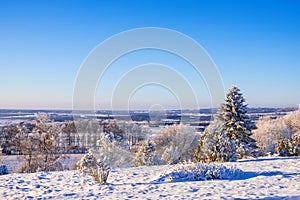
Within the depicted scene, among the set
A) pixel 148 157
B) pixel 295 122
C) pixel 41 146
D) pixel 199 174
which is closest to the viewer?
pixel 199 174

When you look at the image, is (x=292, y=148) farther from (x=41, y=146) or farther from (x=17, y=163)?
(x=17, y=163)

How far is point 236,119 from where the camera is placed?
71.9 feet

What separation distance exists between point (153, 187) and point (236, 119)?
15.4 m

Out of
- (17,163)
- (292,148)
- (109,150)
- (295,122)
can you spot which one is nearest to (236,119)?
(292,148)

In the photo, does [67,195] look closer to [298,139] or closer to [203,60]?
[203,60]

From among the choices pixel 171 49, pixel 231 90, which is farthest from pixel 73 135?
pixel 171 49

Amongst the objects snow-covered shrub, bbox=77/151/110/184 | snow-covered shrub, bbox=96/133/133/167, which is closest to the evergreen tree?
snow-covered shrub, bbox=96/133/133/167

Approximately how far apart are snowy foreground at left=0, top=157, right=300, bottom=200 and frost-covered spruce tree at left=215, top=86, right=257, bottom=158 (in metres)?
11.6

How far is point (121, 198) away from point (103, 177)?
1.73 meters

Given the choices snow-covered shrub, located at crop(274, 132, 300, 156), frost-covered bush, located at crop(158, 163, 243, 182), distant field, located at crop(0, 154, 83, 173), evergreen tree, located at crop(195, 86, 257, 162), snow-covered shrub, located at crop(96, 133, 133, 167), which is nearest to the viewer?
frost-covered bush, located at crop(158, 163, 243, 182)

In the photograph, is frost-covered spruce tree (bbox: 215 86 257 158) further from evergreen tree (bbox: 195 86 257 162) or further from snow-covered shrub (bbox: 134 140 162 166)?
snow-covered shrub (bbox: 134 140 162 166)

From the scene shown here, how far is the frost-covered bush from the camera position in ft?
29.5

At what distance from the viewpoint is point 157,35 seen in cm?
1495

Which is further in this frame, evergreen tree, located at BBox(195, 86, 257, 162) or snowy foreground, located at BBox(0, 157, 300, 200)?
evergreen tree, located at BBox(195, 86, 257, 162)
